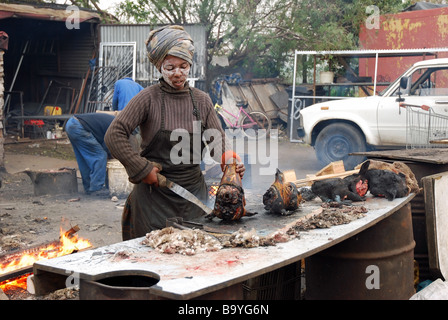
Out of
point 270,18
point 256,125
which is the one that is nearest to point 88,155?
point 256,125

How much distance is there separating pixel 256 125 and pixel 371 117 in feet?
22.2

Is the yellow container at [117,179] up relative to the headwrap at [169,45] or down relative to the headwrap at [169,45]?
down

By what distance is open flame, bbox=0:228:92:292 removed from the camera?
3.85 metres

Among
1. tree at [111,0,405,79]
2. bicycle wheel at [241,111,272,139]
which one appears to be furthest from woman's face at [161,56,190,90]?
tree at [111,0,405,79]

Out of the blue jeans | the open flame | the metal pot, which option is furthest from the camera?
the blue jeans

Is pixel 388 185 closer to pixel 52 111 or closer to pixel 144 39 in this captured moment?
pixel 144 39

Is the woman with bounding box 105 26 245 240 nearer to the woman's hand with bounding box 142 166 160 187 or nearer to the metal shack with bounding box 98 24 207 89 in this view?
the woman's hand with bounding box 142 166 160 187

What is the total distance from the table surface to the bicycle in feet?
40.9

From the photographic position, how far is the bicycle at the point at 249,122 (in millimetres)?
15352

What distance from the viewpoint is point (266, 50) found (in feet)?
54.5

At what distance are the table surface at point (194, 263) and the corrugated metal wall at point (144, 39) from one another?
432 inches

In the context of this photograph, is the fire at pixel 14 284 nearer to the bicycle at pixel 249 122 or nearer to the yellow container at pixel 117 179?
the yellow container at pixel 117 179

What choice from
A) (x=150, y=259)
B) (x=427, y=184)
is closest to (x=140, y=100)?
(x=150, y=259)

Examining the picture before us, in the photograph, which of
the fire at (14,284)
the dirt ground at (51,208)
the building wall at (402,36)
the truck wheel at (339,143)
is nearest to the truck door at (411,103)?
the truck wheel at (339,143)
